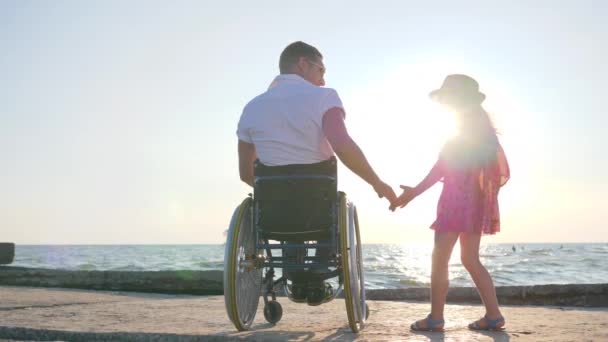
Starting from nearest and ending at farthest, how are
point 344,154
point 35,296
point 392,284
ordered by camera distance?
point 344,154 → point 35,296 → point 392,284

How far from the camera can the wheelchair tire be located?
4.31 meters

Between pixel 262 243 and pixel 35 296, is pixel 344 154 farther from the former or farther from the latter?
pixel 35 296

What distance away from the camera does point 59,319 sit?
440 centimetres

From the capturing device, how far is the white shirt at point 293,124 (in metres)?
3.84

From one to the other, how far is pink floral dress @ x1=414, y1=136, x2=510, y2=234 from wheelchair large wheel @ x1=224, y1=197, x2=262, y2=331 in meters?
1.16

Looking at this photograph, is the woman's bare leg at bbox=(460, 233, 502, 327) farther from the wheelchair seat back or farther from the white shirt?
the white shirt

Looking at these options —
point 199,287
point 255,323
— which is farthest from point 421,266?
point 255,323

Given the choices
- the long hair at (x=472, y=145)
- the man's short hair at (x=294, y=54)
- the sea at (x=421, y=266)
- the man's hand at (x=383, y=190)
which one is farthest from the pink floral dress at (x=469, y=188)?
the sea at (x=421, y=266)

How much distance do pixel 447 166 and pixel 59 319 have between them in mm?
2753

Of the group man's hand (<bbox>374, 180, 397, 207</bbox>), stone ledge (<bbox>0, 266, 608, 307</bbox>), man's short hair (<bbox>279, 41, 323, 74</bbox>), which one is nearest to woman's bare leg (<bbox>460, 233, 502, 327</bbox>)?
man's hand (<bbox>374, 180, 397, 207</bbox>)

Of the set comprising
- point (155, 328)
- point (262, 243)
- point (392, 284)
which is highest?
point (262, 243)

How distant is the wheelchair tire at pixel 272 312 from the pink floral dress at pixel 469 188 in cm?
114

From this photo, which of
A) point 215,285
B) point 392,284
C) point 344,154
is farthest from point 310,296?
point 392,284

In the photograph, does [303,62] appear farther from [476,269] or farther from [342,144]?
[476,269]
